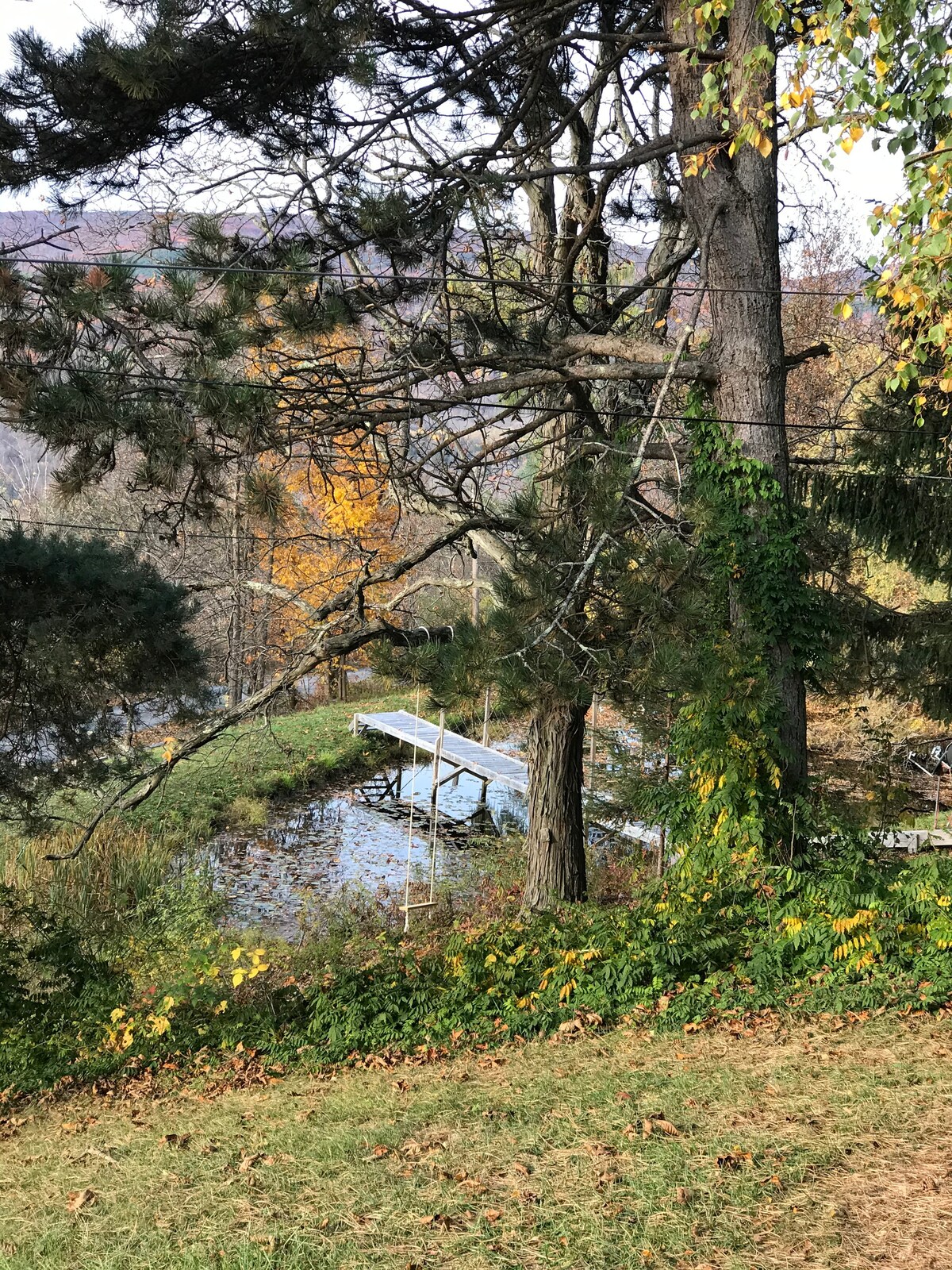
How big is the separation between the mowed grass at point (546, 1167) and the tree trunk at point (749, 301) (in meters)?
2.34

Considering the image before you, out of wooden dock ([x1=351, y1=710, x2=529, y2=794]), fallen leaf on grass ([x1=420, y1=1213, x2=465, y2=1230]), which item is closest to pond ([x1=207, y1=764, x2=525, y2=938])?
wooden dock ([x1=351, y1=710, x2=529, y2=794])

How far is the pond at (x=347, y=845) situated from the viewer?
37.2ft

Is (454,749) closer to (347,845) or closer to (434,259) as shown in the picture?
(347,845)

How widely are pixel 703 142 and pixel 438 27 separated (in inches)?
80.9

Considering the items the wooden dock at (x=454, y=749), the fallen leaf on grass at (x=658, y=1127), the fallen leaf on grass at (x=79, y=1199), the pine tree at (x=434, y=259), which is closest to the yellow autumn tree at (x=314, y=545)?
the pine tree at (x=434, y=259)

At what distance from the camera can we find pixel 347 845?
1370 cm

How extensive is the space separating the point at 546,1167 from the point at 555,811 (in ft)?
15.7

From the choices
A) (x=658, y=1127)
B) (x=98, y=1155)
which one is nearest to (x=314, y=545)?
(x=98, y=1155)

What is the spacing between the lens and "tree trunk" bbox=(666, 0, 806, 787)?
6.37 metres

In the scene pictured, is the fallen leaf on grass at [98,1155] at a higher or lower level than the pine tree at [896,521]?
lower

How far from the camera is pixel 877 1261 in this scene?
3018mm

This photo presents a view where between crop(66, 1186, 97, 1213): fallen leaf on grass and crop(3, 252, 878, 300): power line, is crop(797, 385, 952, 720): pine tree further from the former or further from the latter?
crop(66, 1186, 97, 1213): fallen leaf on grass

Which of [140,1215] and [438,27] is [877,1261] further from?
[438,27]

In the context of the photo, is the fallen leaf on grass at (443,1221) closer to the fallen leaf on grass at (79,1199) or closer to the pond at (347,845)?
the fallen leaf on grass at (79,1199)
